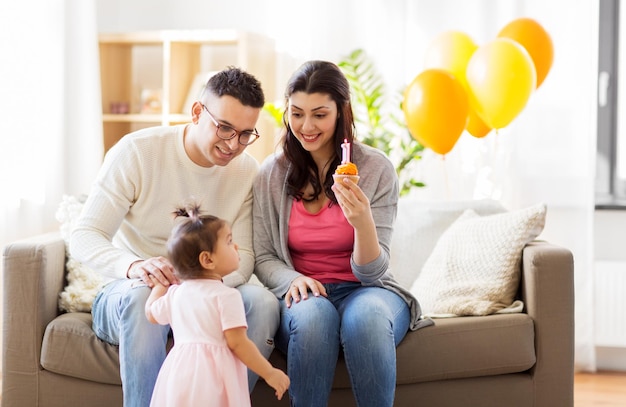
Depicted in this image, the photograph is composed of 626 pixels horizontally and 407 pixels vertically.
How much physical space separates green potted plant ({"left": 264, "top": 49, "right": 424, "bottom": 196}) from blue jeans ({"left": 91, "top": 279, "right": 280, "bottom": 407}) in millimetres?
1494

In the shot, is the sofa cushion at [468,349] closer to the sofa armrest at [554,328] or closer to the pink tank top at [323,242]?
the sofa armrest at [554,328]

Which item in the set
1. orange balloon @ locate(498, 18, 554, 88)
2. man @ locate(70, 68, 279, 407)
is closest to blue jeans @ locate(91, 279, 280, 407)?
man @ locate(70, 68, 279, 407)

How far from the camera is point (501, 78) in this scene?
298cm

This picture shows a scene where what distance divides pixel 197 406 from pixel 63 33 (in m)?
2.33

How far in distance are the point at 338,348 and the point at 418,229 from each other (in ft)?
2.89

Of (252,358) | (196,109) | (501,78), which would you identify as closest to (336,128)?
(196,109)

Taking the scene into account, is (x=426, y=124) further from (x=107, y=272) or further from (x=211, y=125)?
(x=107, y=272)

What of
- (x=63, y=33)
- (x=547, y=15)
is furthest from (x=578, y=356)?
(x=63, y=33)

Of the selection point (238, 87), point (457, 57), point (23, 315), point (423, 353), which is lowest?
point (423, 353)

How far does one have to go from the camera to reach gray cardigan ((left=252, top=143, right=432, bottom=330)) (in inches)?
93.1

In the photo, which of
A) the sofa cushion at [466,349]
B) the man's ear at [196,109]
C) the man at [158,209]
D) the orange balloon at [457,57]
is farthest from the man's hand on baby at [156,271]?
the orange balloon at [457,57]

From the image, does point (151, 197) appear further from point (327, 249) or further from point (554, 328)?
point (554, 328)

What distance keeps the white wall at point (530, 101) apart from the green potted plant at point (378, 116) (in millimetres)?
69

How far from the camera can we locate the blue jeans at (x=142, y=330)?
204 cm
